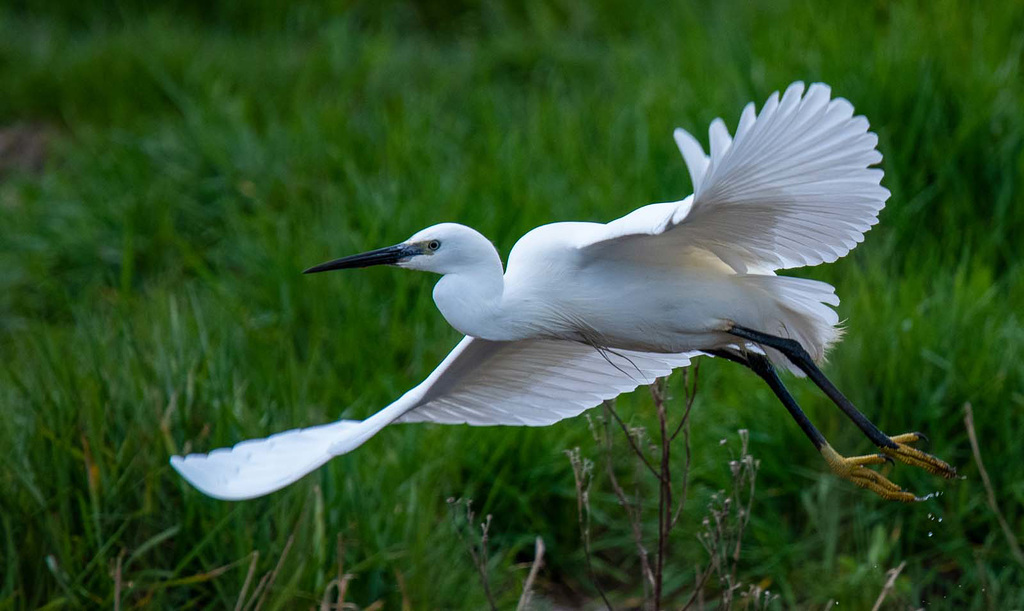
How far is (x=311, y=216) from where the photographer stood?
5.30 m

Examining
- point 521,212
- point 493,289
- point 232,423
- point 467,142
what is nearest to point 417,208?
point 521,212

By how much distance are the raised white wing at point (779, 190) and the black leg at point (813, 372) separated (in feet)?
0.54

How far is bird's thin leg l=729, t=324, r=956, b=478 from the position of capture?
8.60 ft

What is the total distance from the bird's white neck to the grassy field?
3.52 ft

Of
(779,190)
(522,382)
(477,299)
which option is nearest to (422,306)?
(522,382)

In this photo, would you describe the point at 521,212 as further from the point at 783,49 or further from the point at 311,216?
the point at 783,49

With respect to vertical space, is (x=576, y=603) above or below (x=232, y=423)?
below

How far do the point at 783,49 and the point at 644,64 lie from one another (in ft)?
3.58

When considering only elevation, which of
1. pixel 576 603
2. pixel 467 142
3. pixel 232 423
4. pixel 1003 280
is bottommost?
pixel 576 603

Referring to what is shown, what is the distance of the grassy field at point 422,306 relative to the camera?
335 cm

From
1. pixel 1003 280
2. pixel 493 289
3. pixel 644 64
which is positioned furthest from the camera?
pixel 644 64

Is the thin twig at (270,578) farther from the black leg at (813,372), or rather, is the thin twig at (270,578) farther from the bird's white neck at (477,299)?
the black leg at (813,372)

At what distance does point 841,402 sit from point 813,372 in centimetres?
9

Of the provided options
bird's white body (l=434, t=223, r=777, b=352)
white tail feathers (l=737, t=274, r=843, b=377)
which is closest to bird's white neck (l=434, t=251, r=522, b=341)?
bird's white body (l=434, t=223, r=777, b=352)
